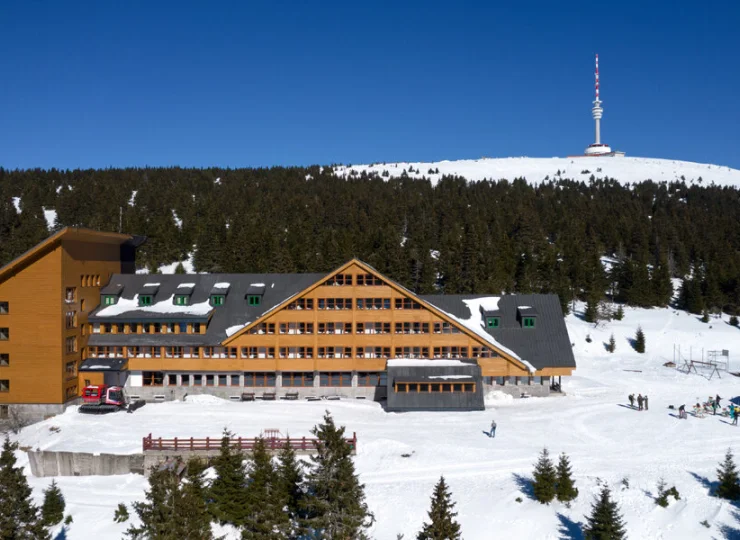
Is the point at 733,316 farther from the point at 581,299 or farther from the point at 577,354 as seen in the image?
the point at 577,354

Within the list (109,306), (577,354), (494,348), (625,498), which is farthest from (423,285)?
(625,498)

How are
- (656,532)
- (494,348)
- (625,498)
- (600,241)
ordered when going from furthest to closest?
(600,241), (494,348), (625,498), (656,532)

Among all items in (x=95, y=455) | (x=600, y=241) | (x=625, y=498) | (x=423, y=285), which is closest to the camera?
(x=625, y=498)

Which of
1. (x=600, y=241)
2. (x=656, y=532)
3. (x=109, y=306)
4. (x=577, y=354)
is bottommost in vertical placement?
(x=656, y=532)

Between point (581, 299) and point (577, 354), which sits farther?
point (581, 299)

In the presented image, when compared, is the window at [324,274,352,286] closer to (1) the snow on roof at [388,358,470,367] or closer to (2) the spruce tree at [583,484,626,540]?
(1) the snow on roof at [388,358,470,367]

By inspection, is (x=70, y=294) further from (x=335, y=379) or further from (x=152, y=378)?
(x=335, y=379)
